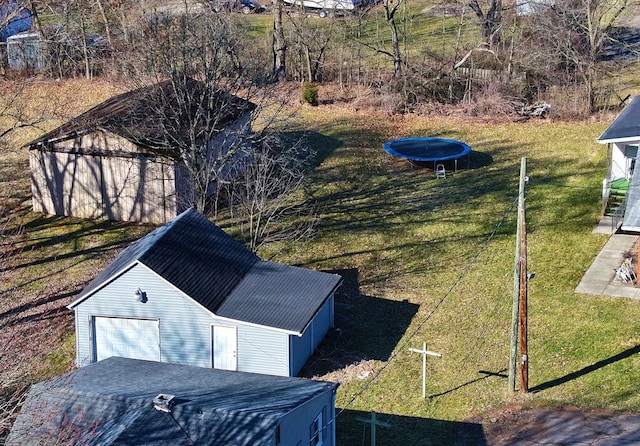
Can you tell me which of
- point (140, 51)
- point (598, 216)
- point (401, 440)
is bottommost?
point (401, 440)

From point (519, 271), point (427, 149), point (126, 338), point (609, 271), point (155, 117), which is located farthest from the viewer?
point (427, 149)

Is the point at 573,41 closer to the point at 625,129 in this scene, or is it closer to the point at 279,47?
the point at 625,129

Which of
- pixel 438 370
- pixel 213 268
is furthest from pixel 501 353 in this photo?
pixel 213 268

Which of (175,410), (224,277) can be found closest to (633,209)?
(224,277)

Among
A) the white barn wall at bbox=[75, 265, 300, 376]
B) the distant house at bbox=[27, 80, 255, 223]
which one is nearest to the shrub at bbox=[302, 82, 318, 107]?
the distant house at bbox=[27, 80, 255, 223]

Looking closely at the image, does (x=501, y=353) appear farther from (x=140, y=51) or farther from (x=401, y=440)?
(x=140, y=51)

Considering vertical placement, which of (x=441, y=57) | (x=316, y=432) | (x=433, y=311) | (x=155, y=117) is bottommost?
(x=433, y=311)

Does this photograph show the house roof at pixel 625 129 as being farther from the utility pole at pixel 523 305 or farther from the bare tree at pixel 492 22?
the bare tree at pixel 492 22

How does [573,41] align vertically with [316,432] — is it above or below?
above
